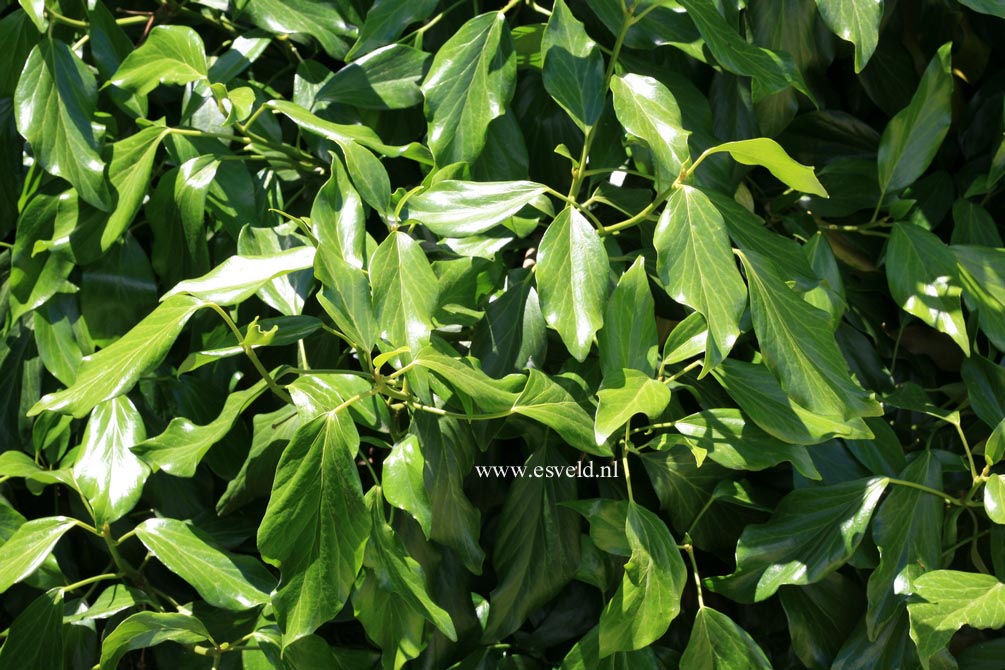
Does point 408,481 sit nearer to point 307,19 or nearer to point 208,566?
point 208,566

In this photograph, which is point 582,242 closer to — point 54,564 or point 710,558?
point 710,558

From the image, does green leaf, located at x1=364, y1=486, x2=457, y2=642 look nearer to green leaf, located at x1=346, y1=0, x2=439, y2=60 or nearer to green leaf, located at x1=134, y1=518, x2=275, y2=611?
green leaf, located at x1=134, y1=518, x2=275, y2=611

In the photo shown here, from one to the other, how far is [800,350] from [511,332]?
0.29 metres

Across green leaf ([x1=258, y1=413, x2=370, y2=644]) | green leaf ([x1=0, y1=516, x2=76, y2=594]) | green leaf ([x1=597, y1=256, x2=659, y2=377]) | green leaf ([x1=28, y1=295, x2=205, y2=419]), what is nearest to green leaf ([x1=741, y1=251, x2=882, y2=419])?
green leaf ([x1=597, y1=256, x2=659, y2=377])

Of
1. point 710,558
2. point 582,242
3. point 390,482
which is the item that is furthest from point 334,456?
point 710,558

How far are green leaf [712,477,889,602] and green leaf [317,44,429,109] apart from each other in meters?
0.57

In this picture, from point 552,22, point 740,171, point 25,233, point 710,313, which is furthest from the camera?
point 25,233

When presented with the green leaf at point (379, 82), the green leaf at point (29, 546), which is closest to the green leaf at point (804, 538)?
the green leaf at point (379, 82)

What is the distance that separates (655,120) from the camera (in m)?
0.81

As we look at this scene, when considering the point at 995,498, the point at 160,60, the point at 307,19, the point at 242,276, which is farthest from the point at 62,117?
the point at 995,498

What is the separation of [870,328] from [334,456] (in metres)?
0.66

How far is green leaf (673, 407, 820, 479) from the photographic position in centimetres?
87

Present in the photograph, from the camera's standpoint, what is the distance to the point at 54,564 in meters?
1.08

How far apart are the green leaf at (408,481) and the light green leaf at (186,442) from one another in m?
0.15
